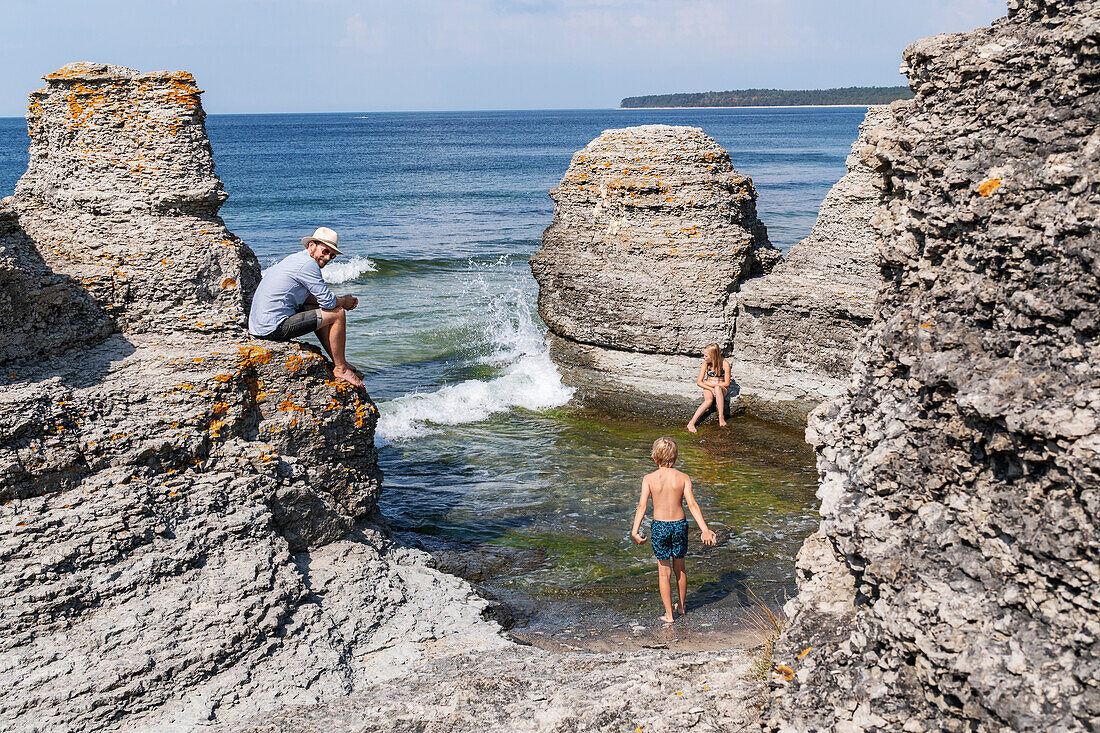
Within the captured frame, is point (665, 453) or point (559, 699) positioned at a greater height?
point (665, 453)

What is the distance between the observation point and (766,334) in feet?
39.3

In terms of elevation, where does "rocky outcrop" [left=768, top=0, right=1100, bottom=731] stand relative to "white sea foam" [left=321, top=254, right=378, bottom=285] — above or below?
above

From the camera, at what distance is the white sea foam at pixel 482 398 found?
1248cm

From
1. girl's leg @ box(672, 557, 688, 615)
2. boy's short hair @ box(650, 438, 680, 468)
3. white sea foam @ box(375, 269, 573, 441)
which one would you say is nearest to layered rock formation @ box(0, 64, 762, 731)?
girl's leg @ box(672, 557, 688, 615)

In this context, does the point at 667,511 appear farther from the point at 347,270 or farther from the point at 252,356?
the point at 347,270

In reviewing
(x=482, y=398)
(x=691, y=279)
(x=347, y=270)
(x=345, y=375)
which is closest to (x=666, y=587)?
(x=345, y=375)

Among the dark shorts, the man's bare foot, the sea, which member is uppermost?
the dark shorts

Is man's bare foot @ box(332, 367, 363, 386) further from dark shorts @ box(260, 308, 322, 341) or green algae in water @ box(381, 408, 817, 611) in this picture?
green algae in water @ box(381, 408, 817, 611)

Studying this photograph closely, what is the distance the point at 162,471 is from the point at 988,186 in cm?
489

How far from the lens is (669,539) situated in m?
6.91

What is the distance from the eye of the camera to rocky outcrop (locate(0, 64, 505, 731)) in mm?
5004

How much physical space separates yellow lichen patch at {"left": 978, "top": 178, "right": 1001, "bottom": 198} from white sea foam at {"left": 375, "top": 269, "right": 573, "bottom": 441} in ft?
30.1

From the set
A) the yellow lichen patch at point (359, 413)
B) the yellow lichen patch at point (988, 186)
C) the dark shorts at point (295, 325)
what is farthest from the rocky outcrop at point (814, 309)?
the yellow lichen patch at point (988, 186)

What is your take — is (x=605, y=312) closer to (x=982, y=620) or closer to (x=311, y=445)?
(x=311, y=445)
